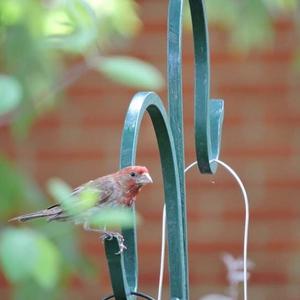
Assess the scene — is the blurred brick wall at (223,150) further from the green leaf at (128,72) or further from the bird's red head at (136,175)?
the green leaf at (128,72)

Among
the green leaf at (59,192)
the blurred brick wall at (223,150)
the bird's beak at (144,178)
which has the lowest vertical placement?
the blurred brick wall at (223,150)

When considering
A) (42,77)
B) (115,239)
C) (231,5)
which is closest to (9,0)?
A: (115,239)

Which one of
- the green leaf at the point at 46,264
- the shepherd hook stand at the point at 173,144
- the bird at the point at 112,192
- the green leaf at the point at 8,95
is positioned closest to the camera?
the green leaf at the point at 8,95

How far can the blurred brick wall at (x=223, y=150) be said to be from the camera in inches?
263

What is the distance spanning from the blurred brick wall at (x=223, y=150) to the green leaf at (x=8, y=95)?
4.92 metres

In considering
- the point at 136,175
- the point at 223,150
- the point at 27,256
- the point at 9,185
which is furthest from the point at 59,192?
the point at 223,150

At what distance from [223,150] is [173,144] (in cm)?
440

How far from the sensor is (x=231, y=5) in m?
3.99

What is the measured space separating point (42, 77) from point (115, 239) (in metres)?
0.80

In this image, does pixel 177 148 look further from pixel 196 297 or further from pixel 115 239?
pixel 196 297

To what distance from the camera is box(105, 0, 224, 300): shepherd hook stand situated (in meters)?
2.07

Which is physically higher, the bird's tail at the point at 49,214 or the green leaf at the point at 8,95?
the green leaf at the point at 8,95

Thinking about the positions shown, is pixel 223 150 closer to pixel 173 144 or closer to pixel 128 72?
pixel 173 144

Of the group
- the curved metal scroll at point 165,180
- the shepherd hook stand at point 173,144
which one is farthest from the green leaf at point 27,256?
the curved metal scroll at point 165,180
